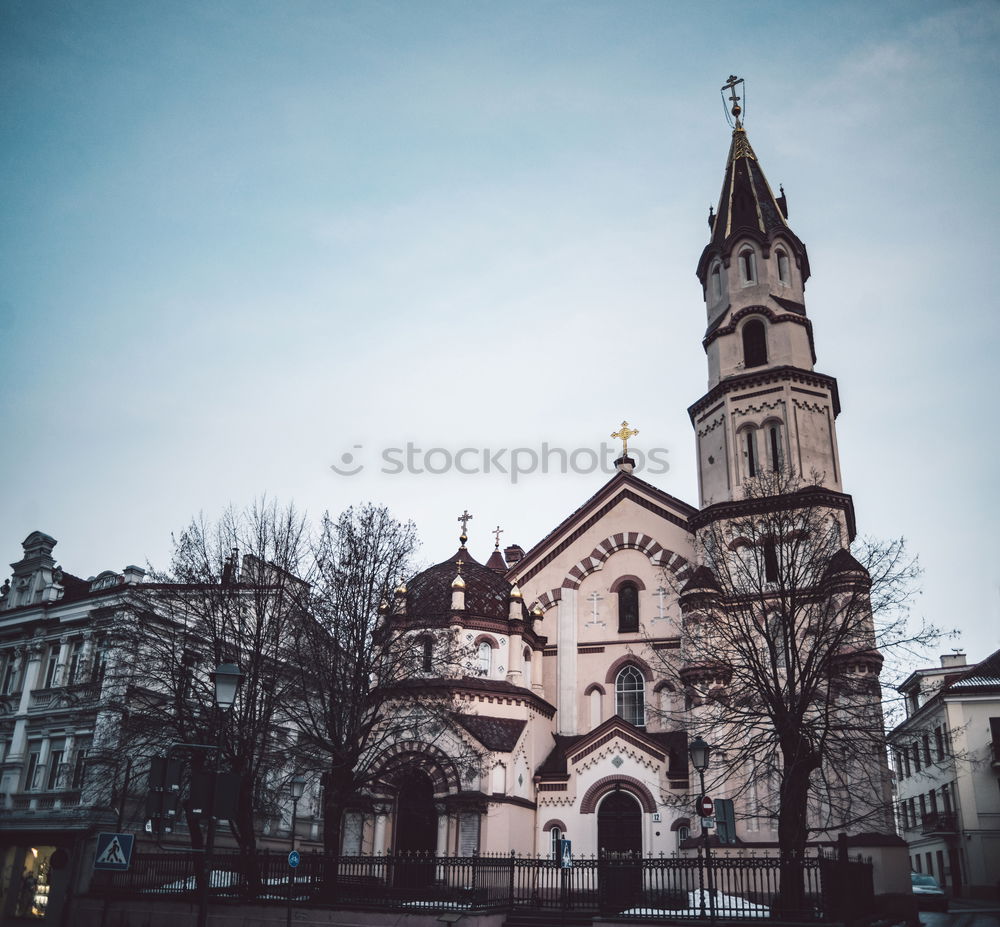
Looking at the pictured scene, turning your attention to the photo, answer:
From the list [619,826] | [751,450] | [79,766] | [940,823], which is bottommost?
[619,826]

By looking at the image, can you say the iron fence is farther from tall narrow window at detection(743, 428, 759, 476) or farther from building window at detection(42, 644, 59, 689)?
tall narrow window at detection(743, 428, 759, 476)

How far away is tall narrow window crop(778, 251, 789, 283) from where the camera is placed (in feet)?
123

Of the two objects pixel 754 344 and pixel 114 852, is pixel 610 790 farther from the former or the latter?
pixel 114 852

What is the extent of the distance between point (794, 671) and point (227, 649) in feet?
54.3

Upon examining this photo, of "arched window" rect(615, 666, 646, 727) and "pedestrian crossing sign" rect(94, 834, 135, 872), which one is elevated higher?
"arched window" rect(615, 666, 646, 727)

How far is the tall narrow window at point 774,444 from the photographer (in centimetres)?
3322

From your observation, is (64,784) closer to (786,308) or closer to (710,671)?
(710,671)

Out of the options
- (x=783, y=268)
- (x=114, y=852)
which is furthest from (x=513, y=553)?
(x=114, y=852)

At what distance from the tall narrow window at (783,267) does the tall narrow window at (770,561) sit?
1360 centimetres

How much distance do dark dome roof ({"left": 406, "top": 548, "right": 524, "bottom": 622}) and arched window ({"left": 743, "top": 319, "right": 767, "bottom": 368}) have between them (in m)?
13.7

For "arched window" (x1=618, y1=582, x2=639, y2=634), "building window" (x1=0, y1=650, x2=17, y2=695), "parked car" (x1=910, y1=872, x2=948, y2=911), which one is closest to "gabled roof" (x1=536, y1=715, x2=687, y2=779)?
"arched window" (x1=618, y1=582, x2=639, y2=634)

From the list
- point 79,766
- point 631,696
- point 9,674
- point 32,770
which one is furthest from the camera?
point 9,674

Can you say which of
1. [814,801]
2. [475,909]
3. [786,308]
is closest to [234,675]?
[475,909]

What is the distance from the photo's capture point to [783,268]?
37.8 meters
